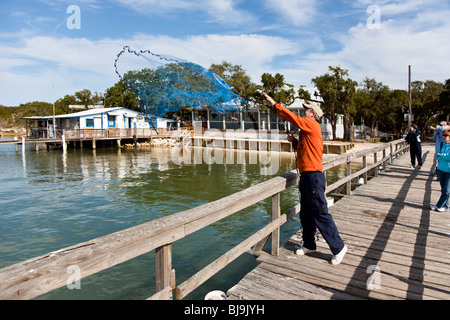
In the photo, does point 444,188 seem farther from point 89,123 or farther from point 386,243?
point 89,123

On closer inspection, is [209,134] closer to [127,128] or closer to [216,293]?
[127,128]

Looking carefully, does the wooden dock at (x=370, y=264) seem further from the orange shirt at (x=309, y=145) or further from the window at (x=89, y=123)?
the window at (x=89, y=123)

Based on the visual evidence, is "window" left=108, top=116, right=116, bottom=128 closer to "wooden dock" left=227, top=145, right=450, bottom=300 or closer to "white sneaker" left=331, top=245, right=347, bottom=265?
"wooden dock" left=227, top=145, right=450, bottom=300

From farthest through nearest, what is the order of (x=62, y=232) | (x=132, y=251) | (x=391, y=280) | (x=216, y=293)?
(x=62, y=232) → (x=391, y=280) → (x=216, y=293) → (x=132, y=251)

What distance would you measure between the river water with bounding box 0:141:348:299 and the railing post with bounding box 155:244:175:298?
11.7 ft

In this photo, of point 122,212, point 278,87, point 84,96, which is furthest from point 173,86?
point 84,96

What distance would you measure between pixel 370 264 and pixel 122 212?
1094 centimetres

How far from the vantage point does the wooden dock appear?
3.74m

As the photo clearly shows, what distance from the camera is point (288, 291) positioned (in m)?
3.77

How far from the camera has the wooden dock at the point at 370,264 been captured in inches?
147

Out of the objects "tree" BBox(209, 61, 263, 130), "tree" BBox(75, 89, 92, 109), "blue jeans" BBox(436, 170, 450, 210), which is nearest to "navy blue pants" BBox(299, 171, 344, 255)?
Answer: "blue jeans" BBox(436, 170, 450, 210)
